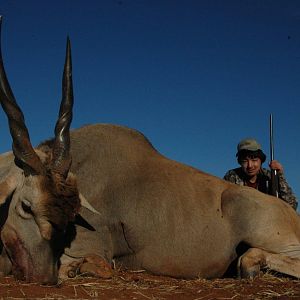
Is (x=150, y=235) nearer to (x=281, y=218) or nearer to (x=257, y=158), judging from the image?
(x=281, y=218)

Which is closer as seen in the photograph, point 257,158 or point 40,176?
point 40,176

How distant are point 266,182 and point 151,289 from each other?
3.93 metres

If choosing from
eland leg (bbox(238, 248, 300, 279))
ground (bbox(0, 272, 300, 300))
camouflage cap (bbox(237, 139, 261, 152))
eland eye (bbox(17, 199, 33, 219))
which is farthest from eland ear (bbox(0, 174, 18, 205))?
camouflage cap (bbox(237, 139, 261, 152))

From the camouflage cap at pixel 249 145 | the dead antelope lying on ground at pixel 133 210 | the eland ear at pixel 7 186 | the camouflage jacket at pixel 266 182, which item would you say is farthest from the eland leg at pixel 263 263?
the camouflage jacket at pixel 266 182

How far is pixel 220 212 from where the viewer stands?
5.54 m

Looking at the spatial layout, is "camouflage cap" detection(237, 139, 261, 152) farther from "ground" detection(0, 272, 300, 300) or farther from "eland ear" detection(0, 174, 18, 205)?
"eland ear" detection(0, 174, 18, 205)

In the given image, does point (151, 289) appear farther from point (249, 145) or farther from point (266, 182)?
point (266, 182)

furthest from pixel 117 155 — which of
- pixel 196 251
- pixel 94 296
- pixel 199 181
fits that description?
pixel 94 296

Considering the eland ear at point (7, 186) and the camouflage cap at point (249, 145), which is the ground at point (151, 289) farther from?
the camouflage cap at point (249, 145)

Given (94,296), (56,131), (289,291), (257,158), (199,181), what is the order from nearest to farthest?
1. (94,296)
2. (289,291)
3. (56,131)
4. (199,181)
5. (257,158)

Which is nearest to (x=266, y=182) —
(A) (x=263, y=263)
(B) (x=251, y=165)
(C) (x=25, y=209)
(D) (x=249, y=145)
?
(B) (x=251, y=165)

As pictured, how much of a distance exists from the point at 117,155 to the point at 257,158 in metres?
2.48

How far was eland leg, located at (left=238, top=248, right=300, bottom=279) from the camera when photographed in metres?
5.10

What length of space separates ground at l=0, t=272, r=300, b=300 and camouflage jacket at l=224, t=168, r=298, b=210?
2.76m
